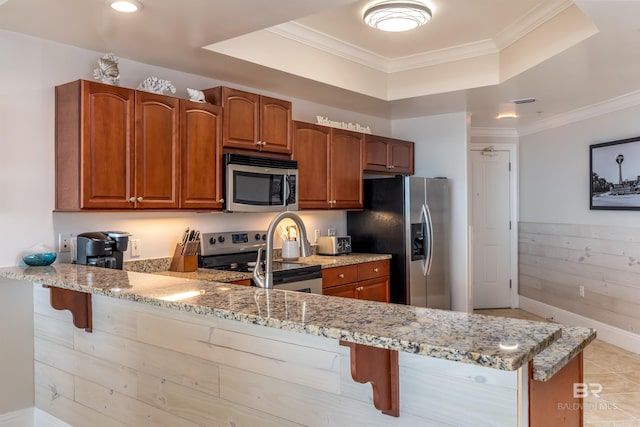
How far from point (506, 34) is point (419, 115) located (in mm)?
1616

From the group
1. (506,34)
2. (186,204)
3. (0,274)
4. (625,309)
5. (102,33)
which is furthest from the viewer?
(625,309)

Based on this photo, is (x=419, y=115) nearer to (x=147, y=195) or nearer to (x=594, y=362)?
(x=594, y=362)

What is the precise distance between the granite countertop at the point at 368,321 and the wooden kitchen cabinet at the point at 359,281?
6.44 feet

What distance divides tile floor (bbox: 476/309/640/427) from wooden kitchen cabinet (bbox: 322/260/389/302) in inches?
69.4

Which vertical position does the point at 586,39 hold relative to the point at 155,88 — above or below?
above

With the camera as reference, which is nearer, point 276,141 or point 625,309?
point 276,141

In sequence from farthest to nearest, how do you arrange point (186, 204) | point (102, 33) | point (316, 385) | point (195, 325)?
point (186, 204) → point (102, 33) → point (195, 325) → point (316, 385)

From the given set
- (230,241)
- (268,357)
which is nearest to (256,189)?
(230,241)

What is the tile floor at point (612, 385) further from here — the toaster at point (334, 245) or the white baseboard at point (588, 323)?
the toaster at point (334, 245)

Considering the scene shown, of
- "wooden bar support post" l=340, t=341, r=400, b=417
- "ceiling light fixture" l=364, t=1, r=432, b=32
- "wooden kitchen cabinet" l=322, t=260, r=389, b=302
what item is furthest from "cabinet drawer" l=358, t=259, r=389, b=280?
"wooden bar support post" l=340, t=341, r=400, b=417

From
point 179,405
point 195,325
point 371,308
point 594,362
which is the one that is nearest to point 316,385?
point 371,308

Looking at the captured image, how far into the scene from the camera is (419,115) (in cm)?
522

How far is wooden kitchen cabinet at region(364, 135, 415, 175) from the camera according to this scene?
15.4 ft

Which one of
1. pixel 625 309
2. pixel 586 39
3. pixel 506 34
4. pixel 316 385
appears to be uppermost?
pixel 506 34
